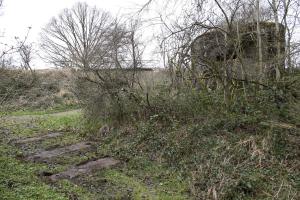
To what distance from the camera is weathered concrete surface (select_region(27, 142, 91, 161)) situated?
820 centimetres

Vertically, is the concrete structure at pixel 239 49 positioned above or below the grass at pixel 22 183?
above

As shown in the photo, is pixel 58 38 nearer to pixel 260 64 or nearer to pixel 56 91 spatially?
pixel 56 91

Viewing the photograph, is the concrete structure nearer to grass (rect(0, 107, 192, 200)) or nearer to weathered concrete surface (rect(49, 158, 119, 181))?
grass (rect(0, 107, 192, 200))

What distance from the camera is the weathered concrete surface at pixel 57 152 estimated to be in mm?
8202

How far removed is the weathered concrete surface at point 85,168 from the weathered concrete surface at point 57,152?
1143 millimetres

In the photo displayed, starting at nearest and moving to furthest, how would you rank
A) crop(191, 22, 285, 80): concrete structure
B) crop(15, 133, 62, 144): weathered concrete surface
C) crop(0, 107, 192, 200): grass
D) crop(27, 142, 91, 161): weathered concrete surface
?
crop(0, 107, 192, 200): grass
crop(27, 142, 91, 161): weathered concrete surface
crop(191, 22, 285, 80): concrete structure
crop(15, 133, 62, 144): weathered concrete surface

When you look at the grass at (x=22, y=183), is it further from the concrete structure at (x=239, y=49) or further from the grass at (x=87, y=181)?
the concrete structure at (x=239, y=49)

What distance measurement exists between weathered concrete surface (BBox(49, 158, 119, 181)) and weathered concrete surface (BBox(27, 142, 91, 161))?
1.14 meters

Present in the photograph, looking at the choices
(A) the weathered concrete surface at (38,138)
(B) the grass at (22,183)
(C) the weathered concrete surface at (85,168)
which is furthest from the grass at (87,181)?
(A) the weathered concrete surface at (38,138)

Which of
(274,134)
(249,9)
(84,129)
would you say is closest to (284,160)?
(274,134)

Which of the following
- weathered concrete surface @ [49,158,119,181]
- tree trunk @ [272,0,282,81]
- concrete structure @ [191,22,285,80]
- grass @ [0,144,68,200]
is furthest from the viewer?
concrete structure @ [191,22,285,80]

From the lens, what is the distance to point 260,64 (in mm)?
8445

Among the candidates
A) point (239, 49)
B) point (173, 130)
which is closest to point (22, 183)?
point (173, 130)

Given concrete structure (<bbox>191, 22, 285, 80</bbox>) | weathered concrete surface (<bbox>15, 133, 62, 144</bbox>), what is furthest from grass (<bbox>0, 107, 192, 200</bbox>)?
concrete structure (<bbox>191, 22, 285, 80</bbox>)
